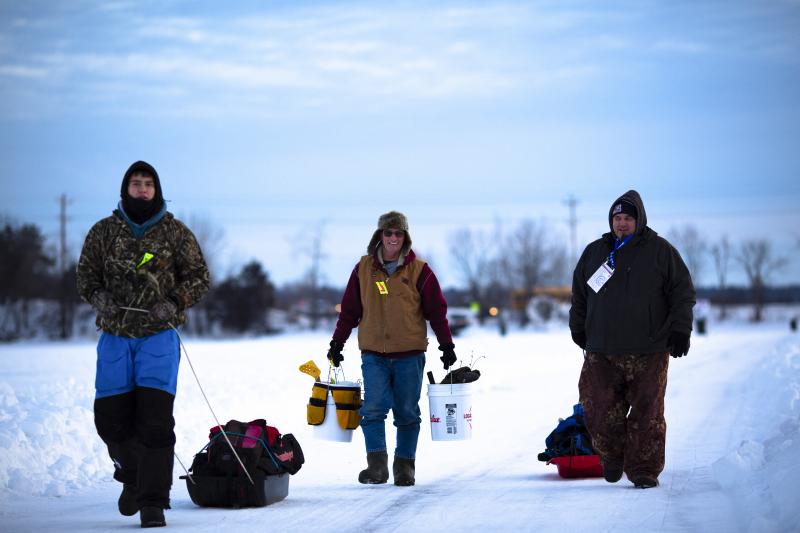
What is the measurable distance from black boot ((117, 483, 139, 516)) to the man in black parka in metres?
3.41

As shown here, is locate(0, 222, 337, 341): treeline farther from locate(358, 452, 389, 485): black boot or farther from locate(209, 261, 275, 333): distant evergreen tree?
locate(358, 452, 389, 485): black boot

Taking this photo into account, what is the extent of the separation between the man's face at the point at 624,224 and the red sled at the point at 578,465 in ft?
5.93

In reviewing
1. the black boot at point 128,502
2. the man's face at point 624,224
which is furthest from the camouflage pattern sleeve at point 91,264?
the man's face at point 624,224

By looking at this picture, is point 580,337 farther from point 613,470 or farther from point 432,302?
point 432,302

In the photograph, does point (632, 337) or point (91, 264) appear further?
point (632, 337)

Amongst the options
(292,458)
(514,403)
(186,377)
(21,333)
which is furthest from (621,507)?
(21,333)

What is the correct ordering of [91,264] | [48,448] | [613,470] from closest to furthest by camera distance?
[91,264] → [613,470] → [48,448]

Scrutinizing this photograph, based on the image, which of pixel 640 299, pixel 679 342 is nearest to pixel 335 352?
pixel 640 299

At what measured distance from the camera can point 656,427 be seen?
7.96m

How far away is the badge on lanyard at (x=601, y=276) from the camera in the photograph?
822 centimetres

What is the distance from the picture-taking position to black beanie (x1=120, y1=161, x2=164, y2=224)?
6.82 m

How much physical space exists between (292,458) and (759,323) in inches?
Result: 3296

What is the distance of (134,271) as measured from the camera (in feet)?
22.1

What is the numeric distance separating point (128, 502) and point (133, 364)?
0.94m
